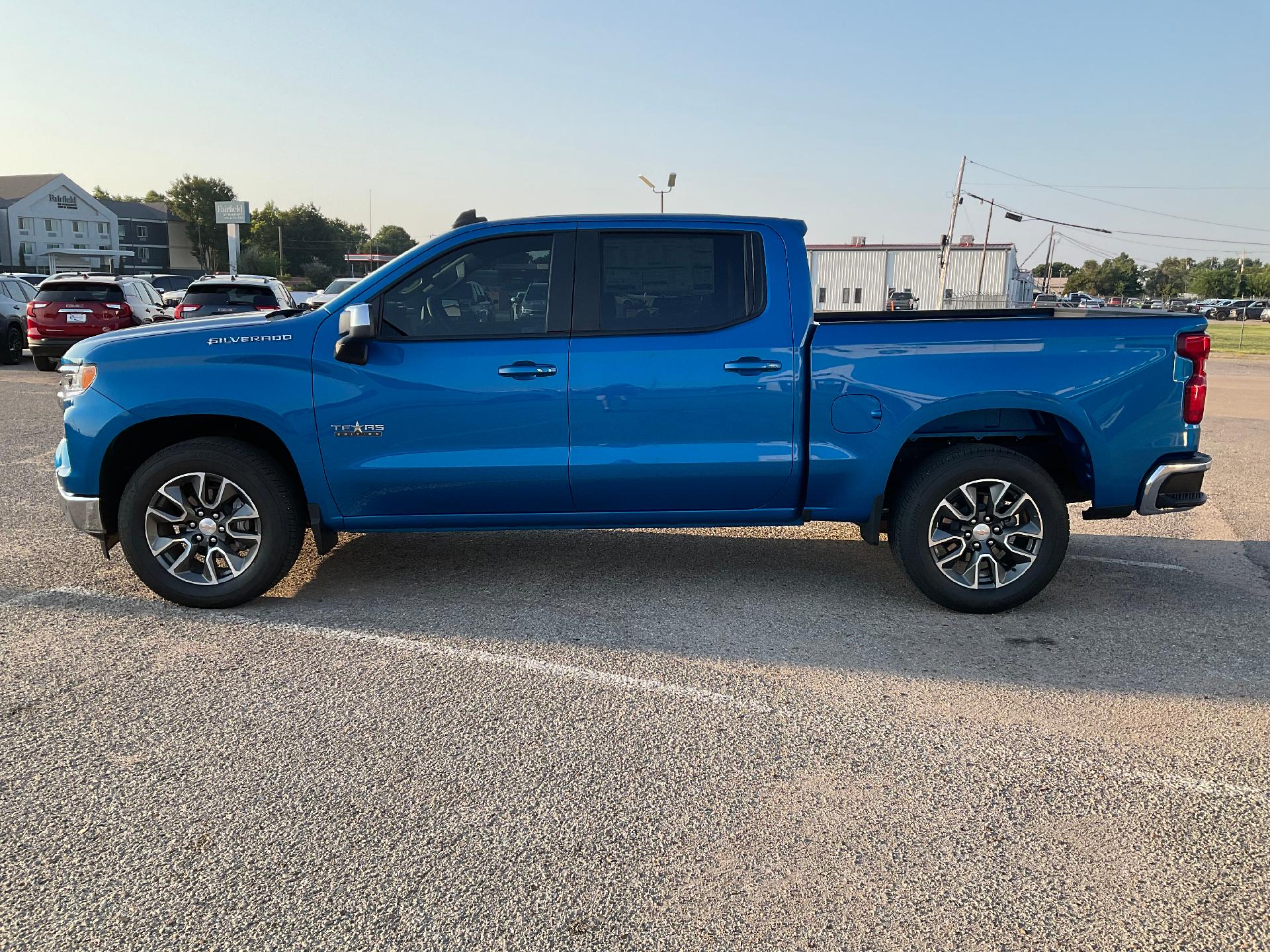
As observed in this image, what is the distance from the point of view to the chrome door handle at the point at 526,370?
5.10 metres

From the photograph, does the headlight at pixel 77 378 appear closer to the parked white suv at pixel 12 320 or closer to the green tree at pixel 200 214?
the parked white suv at pixel 12 320

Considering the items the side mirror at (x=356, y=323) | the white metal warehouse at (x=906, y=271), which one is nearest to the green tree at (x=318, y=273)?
the white metal warehouse at (x=906, y=271)

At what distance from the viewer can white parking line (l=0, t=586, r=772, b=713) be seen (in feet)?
13.7

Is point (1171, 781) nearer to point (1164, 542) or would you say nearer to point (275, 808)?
point (275, 808)

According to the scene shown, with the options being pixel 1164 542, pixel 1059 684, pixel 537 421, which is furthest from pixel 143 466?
pixel 1164 542

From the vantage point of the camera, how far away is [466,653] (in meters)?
4.63

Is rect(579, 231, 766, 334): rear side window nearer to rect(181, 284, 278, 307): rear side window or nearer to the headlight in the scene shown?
the headlight

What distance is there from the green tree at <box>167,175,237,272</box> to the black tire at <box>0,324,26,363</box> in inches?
3725

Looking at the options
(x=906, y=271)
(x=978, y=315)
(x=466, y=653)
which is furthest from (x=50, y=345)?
(x=906, y=271)

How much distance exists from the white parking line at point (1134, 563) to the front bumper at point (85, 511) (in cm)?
567

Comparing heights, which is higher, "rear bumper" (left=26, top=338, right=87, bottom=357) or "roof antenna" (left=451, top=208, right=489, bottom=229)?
"roof antenna" (left=451, top=208, right=489, bottom=229)

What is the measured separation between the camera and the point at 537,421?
202 inches

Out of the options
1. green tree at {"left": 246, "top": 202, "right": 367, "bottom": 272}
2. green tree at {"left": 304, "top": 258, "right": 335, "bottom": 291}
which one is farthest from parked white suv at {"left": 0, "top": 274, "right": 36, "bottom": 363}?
green tree at {"left": 246, "top": 202, "right": 367, "bottom": 272}

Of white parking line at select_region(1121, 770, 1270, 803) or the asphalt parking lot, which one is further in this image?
white parking line at select_region(1121, 770, 1270, 803)
